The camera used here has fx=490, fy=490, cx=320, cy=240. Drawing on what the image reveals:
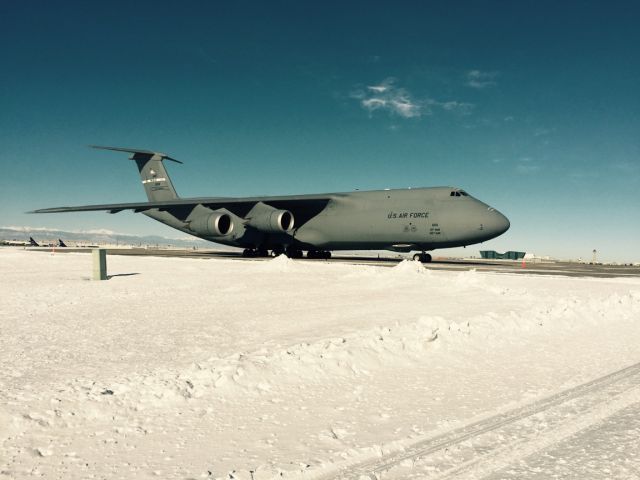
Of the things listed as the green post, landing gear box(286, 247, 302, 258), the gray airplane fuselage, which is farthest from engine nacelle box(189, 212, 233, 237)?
the green post

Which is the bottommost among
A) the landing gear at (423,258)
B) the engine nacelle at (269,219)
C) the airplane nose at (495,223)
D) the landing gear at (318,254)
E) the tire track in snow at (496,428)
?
the tire track in snow at (496,428)

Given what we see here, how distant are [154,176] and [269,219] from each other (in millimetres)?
14146

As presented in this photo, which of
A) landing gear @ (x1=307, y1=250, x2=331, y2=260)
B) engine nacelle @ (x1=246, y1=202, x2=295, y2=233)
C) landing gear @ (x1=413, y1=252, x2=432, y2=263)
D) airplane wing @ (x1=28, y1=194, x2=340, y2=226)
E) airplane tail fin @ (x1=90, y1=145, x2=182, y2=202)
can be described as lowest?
landing gear @ (x1=413, y1=252, x2=432, y2=263)

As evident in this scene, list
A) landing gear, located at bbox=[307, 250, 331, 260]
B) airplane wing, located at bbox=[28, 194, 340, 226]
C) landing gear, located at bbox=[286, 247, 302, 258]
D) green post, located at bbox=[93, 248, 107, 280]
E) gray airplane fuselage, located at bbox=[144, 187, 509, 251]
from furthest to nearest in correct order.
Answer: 1. landing gear, located at bbox=[307, 250, 331, 260]
2. landing gear, located at bbox=[286, 247, 302, 258]
3. airplane wing, located at bbox=[28, 194, 340, 226]
4. gray airplane fuselage, located at bbox=[144, 187, 509, 251]
5. green post, located at bbox=[93, 248, 107, 280]

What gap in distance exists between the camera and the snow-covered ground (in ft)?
10.2

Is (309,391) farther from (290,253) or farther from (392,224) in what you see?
(290,253)

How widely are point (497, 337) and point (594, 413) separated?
3256 mm

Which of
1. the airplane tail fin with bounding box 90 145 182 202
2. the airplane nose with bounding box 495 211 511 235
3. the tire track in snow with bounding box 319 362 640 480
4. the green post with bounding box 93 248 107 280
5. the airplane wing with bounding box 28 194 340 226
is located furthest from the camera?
the airplane tail fin with bounding box 90 145 182 202

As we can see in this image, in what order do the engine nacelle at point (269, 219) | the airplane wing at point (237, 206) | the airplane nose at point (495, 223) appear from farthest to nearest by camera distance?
the airplane wing at point (237, 206) < the engine nacelle at point (269, 219) < the airplane nose at point (495, 223)

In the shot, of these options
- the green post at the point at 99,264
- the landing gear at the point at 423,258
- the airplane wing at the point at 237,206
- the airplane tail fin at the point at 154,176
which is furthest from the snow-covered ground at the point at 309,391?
the airplane tail fin at the point at 154,176

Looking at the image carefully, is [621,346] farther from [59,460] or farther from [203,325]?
[59,460]

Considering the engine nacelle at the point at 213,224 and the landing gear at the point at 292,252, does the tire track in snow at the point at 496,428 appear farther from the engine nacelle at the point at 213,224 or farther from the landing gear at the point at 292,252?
the engine nacelle at the point at 213,224

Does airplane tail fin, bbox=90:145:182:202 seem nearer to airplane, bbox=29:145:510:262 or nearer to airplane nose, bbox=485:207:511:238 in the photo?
airplane, bbox=29:145:510:262

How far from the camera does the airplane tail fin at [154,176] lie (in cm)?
3791
